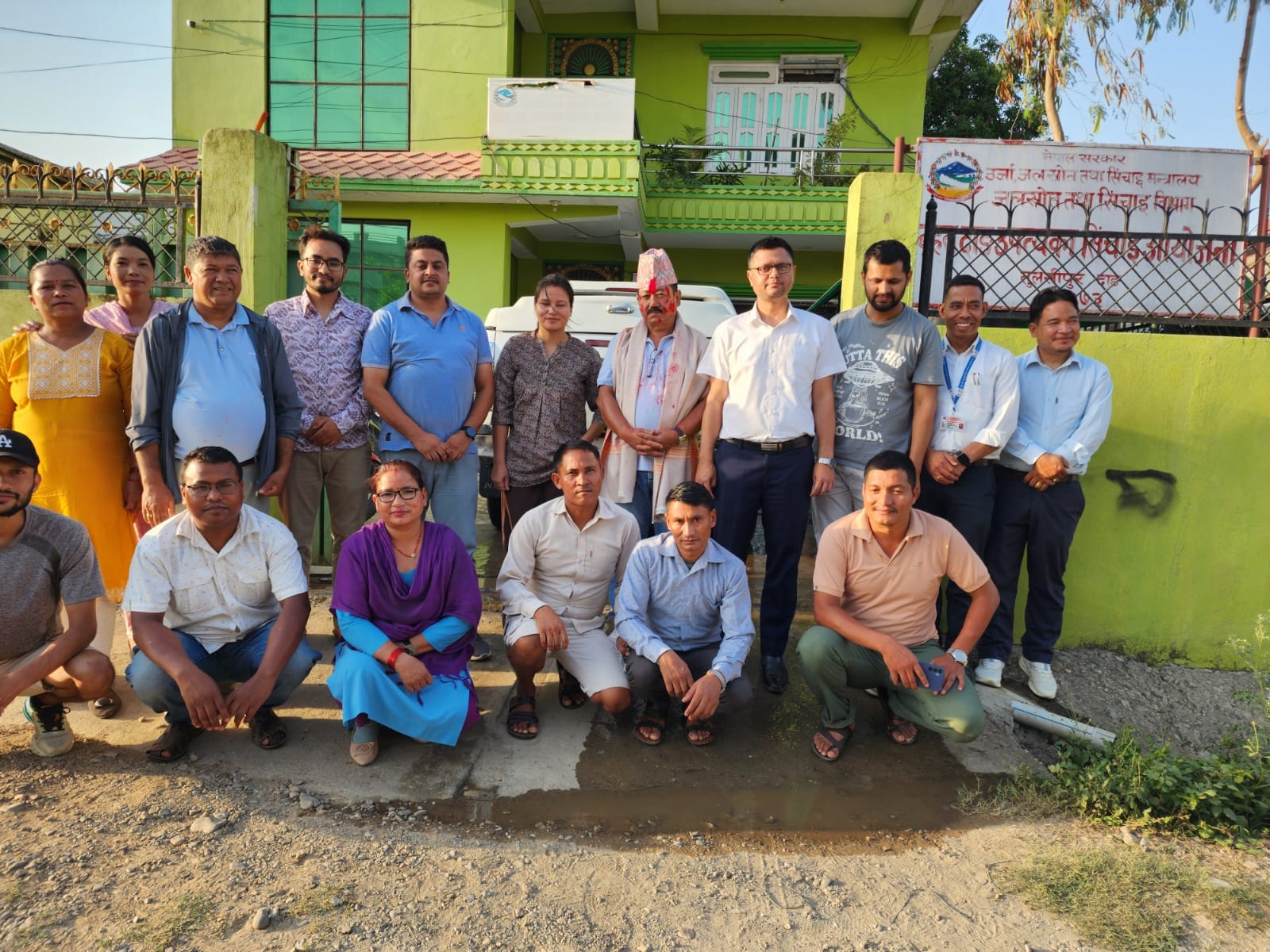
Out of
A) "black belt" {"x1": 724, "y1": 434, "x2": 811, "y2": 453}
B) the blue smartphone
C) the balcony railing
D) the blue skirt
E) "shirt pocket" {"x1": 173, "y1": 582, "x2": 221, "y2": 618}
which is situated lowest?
the blue skirt

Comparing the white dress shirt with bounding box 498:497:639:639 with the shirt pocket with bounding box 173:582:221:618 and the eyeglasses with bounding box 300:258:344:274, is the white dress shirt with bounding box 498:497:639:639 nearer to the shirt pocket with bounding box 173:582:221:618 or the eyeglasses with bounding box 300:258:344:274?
the shirt pocket with bounding box 173:582:221:618

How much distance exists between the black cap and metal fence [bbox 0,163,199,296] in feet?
8.13

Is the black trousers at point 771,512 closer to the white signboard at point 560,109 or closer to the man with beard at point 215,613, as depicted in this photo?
the man with beard at point 215,613

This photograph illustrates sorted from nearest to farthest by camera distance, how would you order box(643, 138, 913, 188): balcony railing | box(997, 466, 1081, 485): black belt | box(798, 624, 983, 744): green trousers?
box(798, 624, 983, 744): green trousers → box(997, 466, 1081, 485): black belt → box(643, 138, 913, 188): balcony railing

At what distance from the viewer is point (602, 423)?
4340mm

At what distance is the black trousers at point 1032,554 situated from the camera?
4.21 metres

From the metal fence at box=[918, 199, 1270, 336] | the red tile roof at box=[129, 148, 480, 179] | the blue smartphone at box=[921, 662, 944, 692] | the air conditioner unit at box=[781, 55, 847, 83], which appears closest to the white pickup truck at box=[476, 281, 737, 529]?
the metal fence at box=[918, 199, 1270, 336]

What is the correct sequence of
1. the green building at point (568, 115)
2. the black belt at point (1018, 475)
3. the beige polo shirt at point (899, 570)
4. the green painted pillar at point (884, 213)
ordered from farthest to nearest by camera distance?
the green building at point (568, 115), the green painted pillar at point (884, 213), the black belt at point (1018, 475), the beige polo shirt at point (899, 570)

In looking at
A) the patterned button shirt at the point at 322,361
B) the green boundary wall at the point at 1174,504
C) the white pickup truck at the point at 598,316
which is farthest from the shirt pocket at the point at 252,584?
the green boundary wall at the point at 1174,504

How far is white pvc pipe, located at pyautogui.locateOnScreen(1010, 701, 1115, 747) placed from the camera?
354cm

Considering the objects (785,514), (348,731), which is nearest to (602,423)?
(785,514)

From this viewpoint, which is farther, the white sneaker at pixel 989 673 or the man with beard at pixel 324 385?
the white sneaker at pixel 989 673

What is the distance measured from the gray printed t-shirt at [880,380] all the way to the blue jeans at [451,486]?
5.92 ft

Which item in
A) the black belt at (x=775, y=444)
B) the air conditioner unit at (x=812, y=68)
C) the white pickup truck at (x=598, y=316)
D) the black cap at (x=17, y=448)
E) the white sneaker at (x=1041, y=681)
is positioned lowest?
the white sneaker at (x=1041, y=681)
